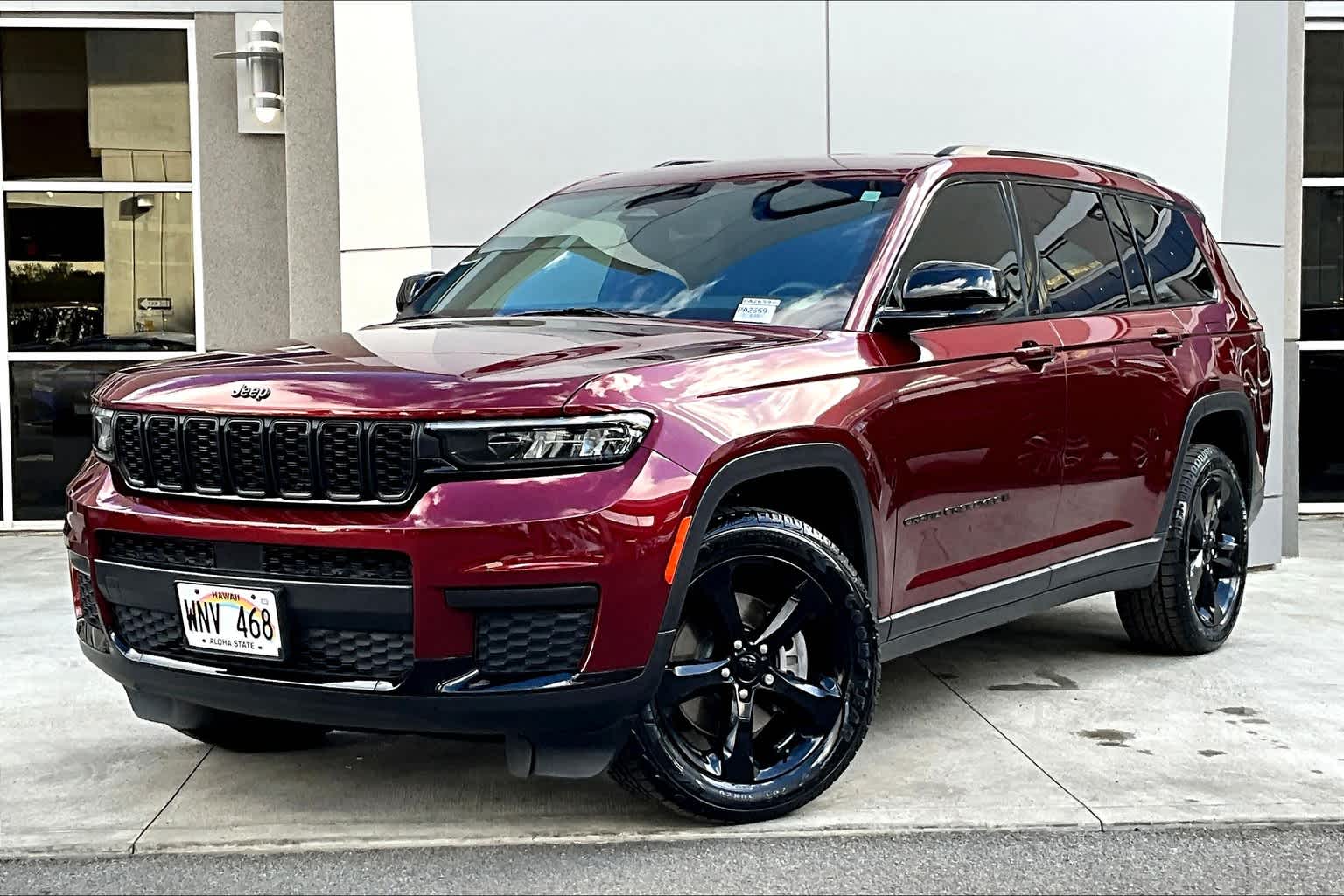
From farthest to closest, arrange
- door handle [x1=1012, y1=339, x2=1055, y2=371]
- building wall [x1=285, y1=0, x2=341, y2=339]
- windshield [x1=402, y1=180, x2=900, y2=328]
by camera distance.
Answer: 1. building wall [x1=285, y1=0, x2=341, y2=339]
2. door handle [x1=1012, y1=339, x2=1055, y2=371]
3. windshield [x1=402, y1=180, x2=900, y2=328]

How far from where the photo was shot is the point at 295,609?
372cm

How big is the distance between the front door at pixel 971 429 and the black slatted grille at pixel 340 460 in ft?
4.81

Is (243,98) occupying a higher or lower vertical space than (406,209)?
higher

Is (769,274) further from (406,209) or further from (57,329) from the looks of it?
(57,329)

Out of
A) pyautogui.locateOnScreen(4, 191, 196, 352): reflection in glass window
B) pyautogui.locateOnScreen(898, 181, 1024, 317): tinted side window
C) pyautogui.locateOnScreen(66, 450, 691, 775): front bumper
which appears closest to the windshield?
pyautogui.locateOnScreen(898, 181, 1024, 317): tinted side window

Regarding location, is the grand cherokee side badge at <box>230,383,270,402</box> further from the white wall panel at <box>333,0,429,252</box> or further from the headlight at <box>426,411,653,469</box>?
the white wall panel at <box>333,0,429,252</box>

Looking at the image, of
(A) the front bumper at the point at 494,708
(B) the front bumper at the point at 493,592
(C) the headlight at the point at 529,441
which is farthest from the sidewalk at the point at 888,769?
(C) the headlight at the point at 529,441

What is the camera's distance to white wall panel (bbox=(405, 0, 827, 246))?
27.0 feet

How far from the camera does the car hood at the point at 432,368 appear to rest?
364 centimetres

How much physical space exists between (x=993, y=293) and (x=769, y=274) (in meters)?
0.66

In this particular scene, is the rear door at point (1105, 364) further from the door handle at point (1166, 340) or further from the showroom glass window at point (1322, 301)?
the showroom glass window at point (1322, 301)

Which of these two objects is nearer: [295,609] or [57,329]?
[295,609]

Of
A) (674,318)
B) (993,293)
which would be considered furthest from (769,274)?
(993,293)

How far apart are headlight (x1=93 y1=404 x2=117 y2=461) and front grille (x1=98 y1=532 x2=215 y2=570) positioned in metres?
0.23
